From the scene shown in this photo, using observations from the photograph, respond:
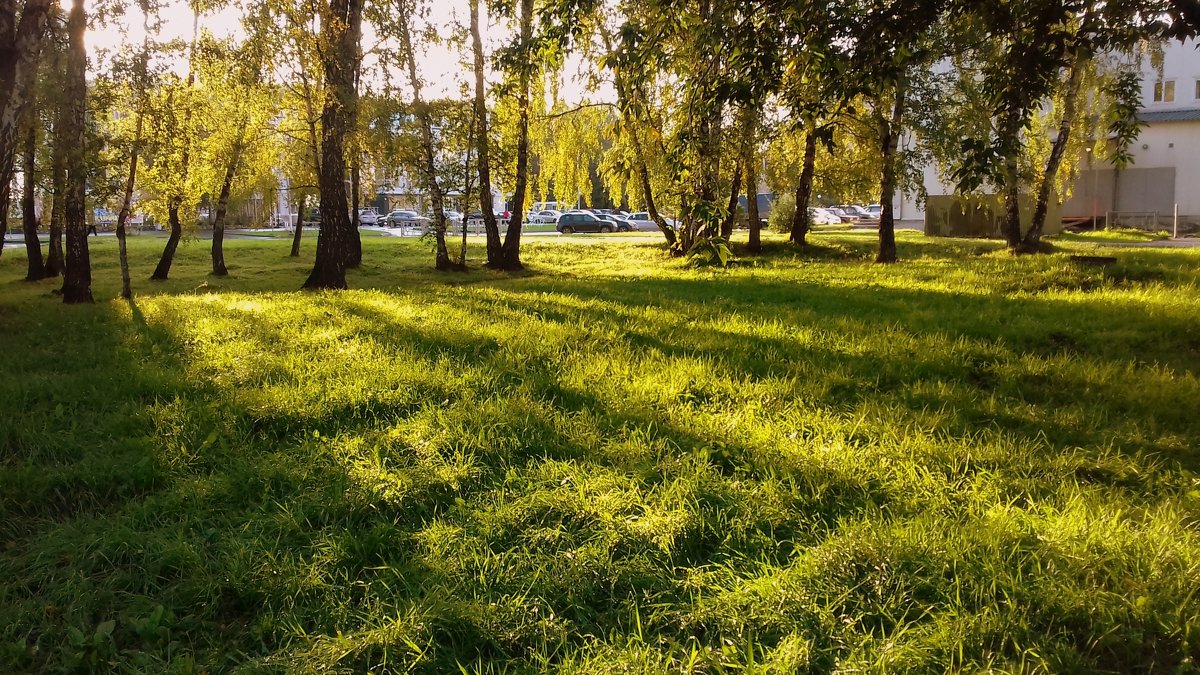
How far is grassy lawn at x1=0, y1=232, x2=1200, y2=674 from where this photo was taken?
2.42m

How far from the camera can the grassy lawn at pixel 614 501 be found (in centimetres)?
242

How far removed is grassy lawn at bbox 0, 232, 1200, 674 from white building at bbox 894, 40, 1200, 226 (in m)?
30.5

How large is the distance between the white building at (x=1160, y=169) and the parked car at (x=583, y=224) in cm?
1957

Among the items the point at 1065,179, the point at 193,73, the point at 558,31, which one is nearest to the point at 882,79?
the point at 558,31

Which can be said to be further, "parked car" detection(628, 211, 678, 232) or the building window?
"parked car" detection(628, 211, 678, 232)

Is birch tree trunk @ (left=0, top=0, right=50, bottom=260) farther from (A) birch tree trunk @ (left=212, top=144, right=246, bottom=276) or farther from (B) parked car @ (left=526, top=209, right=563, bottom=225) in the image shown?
(B) parked car @ (left=526, top=209, right=563, bottom=225)

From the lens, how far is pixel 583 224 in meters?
46.0

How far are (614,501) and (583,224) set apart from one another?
43.6 meters

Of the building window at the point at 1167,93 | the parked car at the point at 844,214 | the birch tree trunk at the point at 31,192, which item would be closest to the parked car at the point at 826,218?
the parked car at the point at 844,214

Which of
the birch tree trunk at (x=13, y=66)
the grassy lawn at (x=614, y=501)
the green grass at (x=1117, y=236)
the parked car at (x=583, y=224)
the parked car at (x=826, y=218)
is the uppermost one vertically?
the parked car at (x=826, y=218)

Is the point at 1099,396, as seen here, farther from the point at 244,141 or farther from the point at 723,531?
the point at 244,141

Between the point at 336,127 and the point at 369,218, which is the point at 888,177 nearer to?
the point at 336,127

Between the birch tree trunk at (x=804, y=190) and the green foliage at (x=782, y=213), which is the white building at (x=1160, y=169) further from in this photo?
the birch tree trunk at (x=804, y=190)

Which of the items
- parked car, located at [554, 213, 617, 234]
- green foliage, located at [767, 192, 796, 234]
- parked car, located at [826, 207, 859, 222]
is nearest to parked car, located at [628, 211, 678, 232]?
parked car, located at [554, 213, 617, 234]
